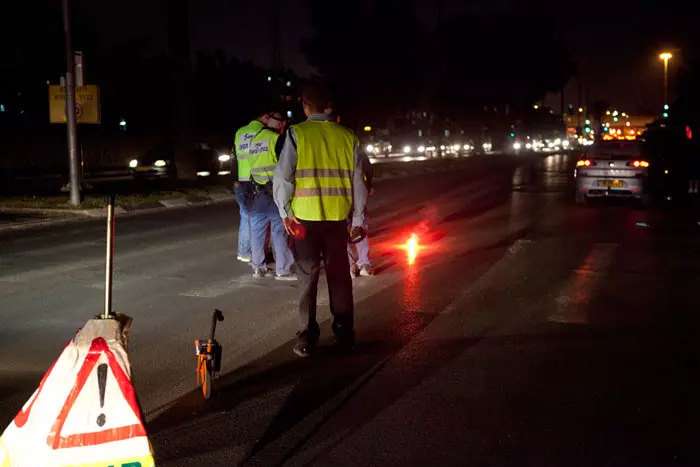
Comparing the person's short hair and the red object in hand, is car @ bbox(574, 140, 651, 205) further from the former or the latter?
the red object in hand

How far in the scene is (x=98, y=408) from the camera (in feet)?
12.6

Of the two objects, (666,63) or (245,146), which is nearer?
(245,146)

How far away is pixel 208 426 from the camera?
5129 mm

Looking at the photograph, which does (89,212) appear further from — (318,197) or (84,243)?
(318,197)

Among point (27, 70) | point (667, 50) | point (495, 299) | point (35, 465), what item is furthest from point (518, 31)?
point (35, 465)

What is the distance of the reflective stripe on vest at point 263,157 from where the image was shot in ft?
31.6

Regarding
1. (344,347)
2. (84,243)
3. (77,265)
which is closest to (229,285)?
(77,265)

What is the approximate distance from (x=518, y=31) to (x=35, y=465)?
241 ft

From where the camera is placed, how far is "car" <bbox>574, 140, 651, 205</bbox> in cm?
1980

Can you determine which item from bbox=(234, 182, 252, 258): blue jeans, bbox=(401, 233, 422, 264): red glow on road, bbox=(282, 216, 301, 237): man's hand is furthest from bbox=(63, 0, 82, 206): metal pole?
bbox=(282, 216, 301, 237): man's hand

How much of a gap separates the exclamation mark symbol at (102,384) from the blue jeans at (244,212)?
6.33m

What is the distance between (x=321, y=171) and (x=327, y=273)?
790 mm

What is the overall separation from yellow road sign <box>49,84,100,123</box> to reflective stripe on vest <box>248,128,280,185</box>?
1128 centimetres

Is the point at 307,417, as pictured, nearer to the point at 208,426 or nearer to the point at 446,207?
the point at 208,426
